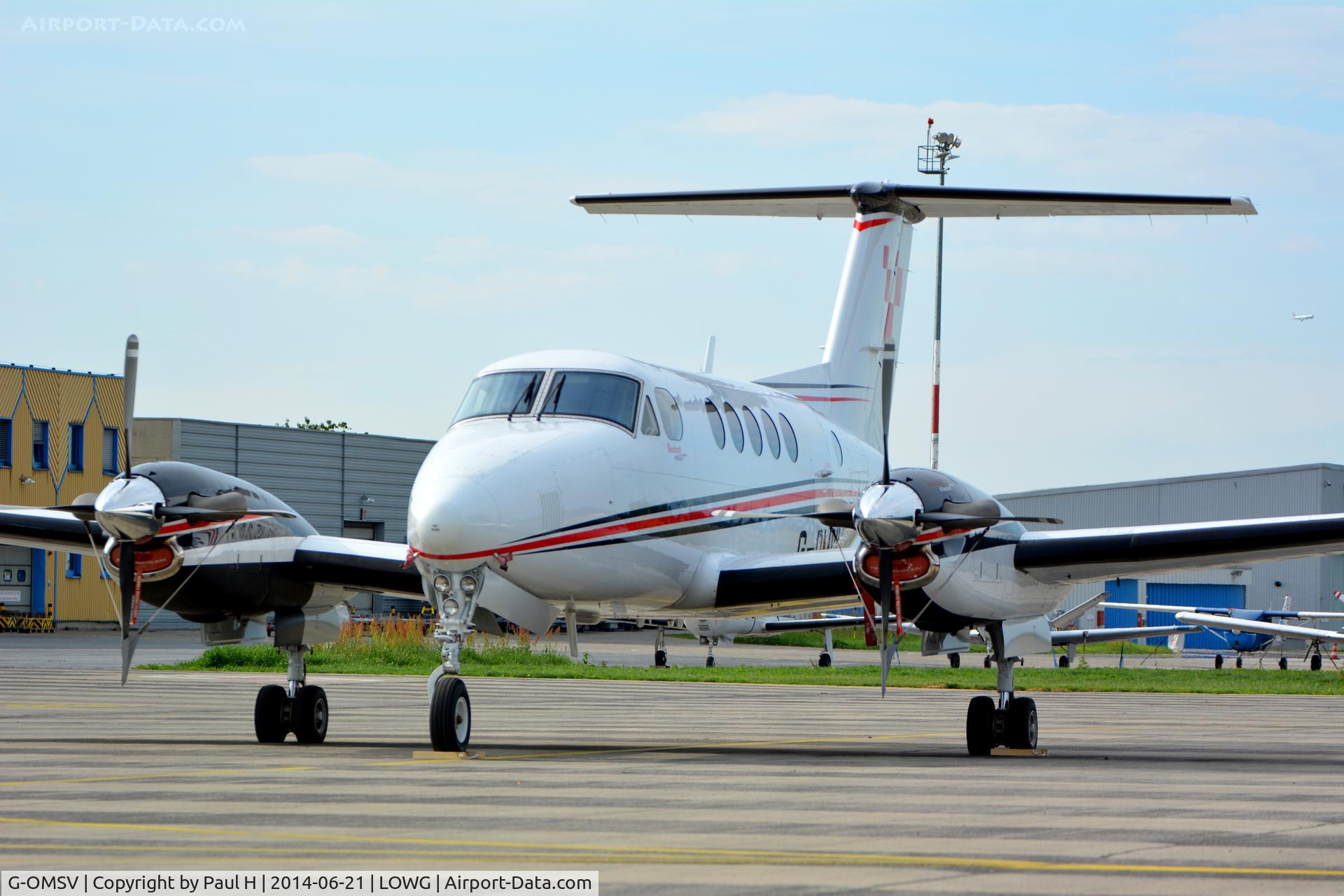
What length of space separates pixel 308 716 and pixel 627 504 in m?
4.14

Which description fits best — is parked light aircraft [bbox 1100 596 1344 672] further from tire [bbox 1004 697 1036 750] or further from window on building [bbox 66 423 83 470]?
window on building [bbox 66 423 83 470]

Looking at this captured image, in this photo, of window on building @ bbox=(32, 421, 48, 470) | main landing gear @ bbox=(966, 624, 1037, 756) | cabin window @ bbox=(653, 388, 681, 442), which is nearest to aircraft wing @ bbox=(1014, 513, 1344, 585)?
main landing gear @ bbox=(966, 624, 1037, 756)

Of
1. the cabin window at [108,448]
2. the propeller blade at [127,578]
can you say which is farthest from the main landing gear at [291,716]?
the cabin window at [108,448]

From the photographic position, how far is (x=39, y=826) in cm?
793

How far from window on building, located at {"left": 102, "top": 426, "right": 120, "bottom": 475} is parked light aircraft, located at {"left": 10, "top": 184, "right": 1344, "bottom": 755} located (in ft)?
153

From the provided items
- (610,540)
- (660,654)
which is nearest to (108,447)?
(660,654)

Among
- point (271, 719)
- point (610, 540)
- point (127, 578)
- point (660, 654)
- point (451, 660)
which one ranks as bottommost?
point (660, 654)

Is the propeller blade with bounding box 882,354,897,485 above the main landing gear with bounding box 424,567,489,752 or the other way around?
above

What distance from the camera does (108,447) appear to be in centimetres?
5956

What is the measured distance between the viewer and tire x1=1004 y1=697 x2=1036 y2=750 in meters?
14.2

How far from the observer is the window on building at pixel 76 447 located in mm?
58656

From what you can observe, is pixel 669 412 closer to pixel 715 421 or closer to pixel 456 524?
pixel 715 421

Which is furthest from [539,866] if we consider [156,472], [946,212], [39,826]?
[946,212]

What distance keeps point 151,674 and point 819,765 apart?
77.0 feet
